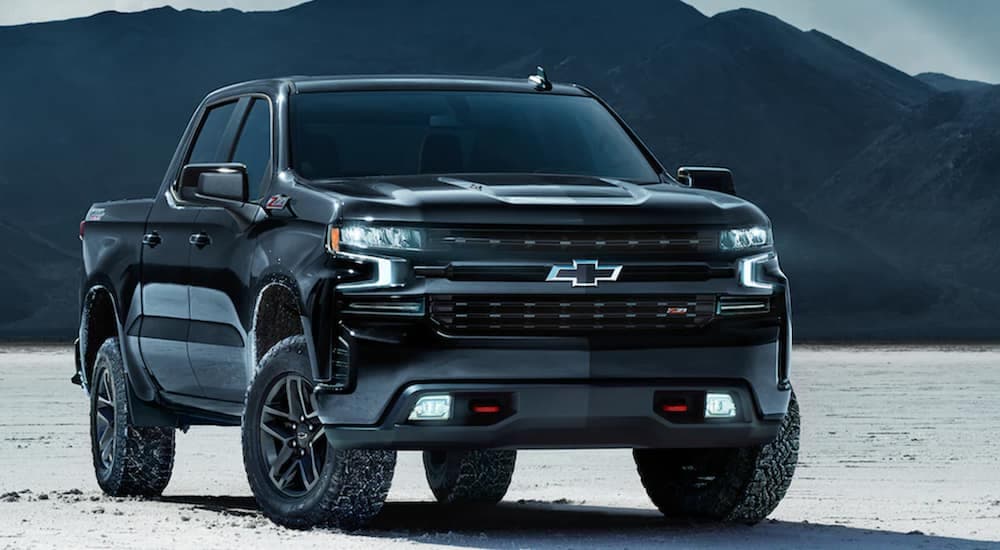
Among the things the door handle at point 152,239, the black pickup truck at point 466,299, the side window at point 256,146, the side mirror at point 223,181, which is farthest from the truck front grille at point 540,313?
the door handle at point 152,239

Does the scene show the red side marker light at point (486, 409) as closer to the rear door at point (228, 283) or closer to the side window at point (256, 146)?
the rear door at point (228, 283)

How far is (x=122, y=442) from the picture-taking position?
418 inches

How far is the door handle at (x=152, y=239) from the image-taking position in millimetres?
9818

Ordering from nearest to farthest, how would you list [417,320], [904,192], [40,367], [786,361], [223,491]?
[417,320] < [786,361] < [223,491] < [40,367] < [904,192]

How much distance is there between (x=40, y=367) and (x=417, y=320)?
31252 millimetres

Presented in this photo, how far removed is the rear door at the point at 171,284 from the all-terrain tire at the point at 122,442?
1.74 feet

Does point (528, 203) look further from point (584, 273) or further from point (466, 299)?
point (466, 299)

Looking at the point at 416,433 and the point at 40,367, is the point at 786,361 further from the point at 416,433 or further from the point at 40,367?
the point at 40,367

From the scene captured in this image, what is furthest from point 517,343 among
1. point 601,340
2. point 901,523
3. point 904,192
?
point 904,192

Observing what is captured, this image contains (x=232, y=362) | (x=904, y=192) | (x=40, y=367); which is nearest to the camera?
(x=232, y=362)

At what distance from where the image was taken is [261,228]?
8.45 meters

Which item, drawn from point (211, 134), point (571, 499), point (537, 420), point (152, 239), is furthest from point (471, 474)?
point (537, 420)

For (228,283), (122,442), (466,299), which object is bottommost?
(122,442)

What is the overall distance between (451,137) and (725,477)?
1.94 m
